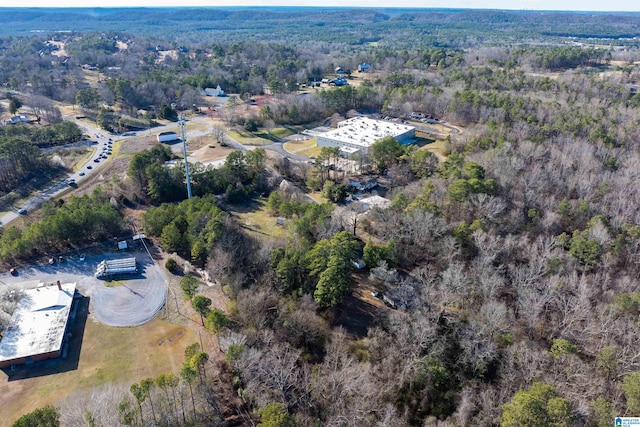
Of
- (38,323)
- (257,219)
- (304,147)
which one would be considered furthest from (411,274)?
(304,147)

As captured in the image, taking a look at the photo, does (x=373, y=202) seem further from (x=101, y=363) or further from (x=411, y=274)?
(x=101, y=363)

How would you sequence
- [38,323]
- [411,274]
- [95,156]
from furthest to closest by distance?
1. [95,156]
2. [411,274]
3. [38,323]

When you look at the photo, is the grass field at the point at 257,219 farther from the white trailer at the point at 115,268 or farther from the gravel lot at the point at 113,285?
the white trailer at the point at 115,268

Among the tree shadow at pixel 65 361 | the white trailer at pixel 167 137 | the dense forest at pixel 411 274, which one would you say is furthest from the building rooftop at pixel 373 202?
the white trailer at pixel 167 137

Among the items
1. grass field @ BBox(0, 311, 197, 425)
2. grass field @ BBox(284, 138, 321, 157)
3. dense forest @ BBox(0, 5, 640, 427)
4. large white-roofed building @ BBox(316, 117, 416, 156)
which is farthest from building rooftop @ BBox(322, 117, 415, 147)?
grass field @ BBox(0, 311, 197, 425)

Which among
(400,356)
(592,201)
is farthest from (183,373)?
(592,201)

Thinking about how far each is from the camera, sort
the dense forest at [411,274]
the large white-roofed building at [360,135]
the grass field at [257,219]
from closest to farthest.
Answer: the dense forest at [411,274] → the grass field at [257,219] → the large white-roofed building at [360,135]
